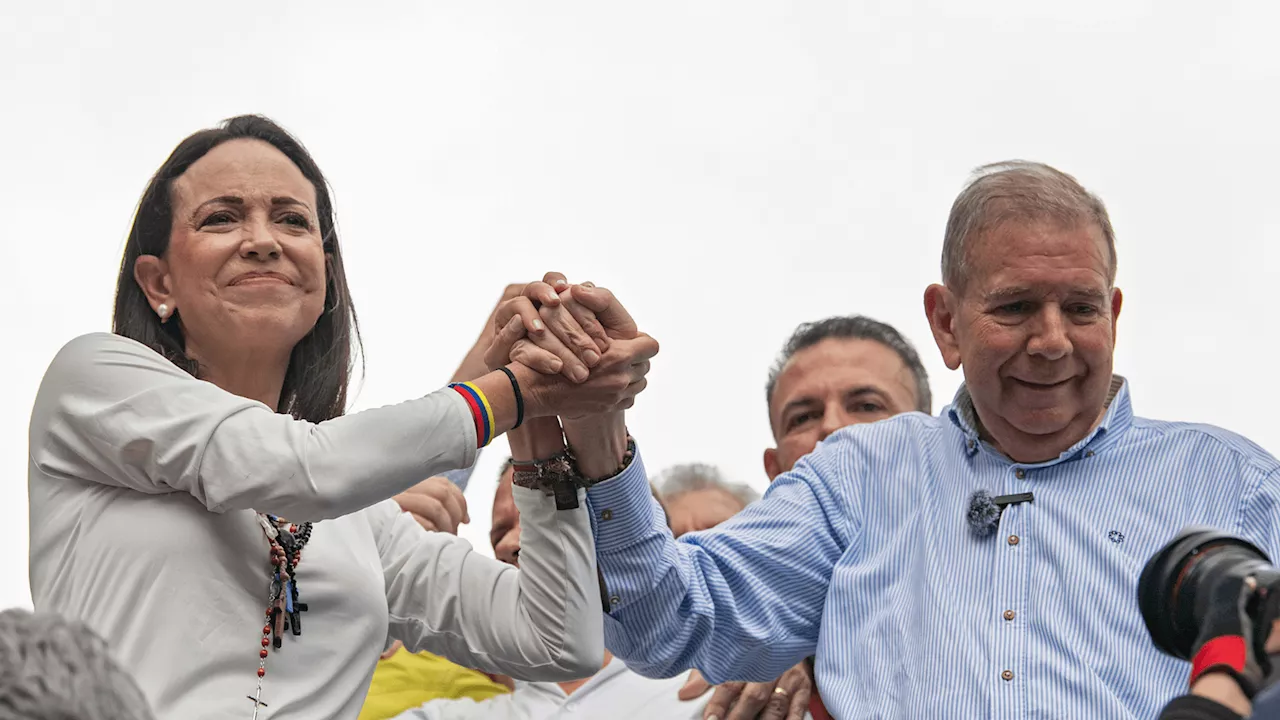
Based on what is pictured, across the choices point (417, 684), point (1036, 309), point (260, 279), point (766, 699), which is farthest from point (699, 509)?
point (260, 279)

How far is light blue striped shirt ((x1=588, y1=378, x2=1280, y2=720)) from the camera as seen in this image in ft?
8.63

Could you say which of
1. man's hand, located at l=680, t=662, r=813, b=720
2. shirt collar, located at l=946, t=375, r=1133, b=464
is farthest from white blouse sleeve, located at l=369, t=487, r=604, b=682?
shirt collar, located at l=946, t=375, r=1133, b=464

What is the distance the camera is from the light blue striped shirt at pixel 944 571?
2.63 metres

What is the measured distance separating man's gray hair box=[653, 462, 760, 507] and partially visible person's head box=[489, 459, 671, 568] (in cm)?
51

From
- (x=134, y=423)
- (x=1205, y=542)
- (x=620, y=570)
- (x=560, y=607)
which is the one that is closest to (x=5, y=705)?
(x=1205, y=542)

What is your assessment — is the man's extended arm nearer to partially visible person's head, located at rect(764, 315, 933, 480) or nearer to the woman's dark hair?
the woman's dark hair

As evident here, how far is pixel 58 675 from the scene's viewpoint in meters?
1.04

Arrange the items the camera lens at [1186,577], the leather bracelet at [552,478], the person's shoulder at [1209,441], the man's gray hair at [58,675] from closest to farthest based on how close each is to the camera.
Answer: the man's gray hair at [58,675]
the camera lens at [1186,577]
the leather bracelet at [552,478]
the person's shoulder at [1209,441]

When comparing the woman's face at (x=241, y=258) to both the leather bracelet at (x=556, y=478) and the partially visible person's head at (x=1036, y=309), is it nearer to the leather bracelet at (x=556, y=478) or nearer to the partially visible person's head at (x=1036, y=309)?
the leather bracelet at (x=556, y=478)

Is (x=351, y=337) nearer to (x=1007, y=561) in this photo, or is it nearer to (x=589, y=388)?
(x=589, y=388)

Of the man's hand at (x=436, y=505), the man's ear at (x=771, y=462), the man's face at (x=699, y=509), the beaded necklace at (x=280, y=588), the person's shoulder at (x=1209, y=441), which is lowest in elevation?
the man's face at (x=699, y=509)

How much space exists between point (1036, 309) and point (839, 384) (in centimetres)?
110

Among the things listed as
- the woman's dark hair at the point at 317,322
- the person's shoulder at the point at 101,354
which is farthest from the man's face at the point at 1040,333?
the person's shoulder at the point at 101,354

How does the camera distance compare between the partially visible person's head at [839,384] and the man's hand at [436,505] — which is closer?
the man's hand at [436,505]
